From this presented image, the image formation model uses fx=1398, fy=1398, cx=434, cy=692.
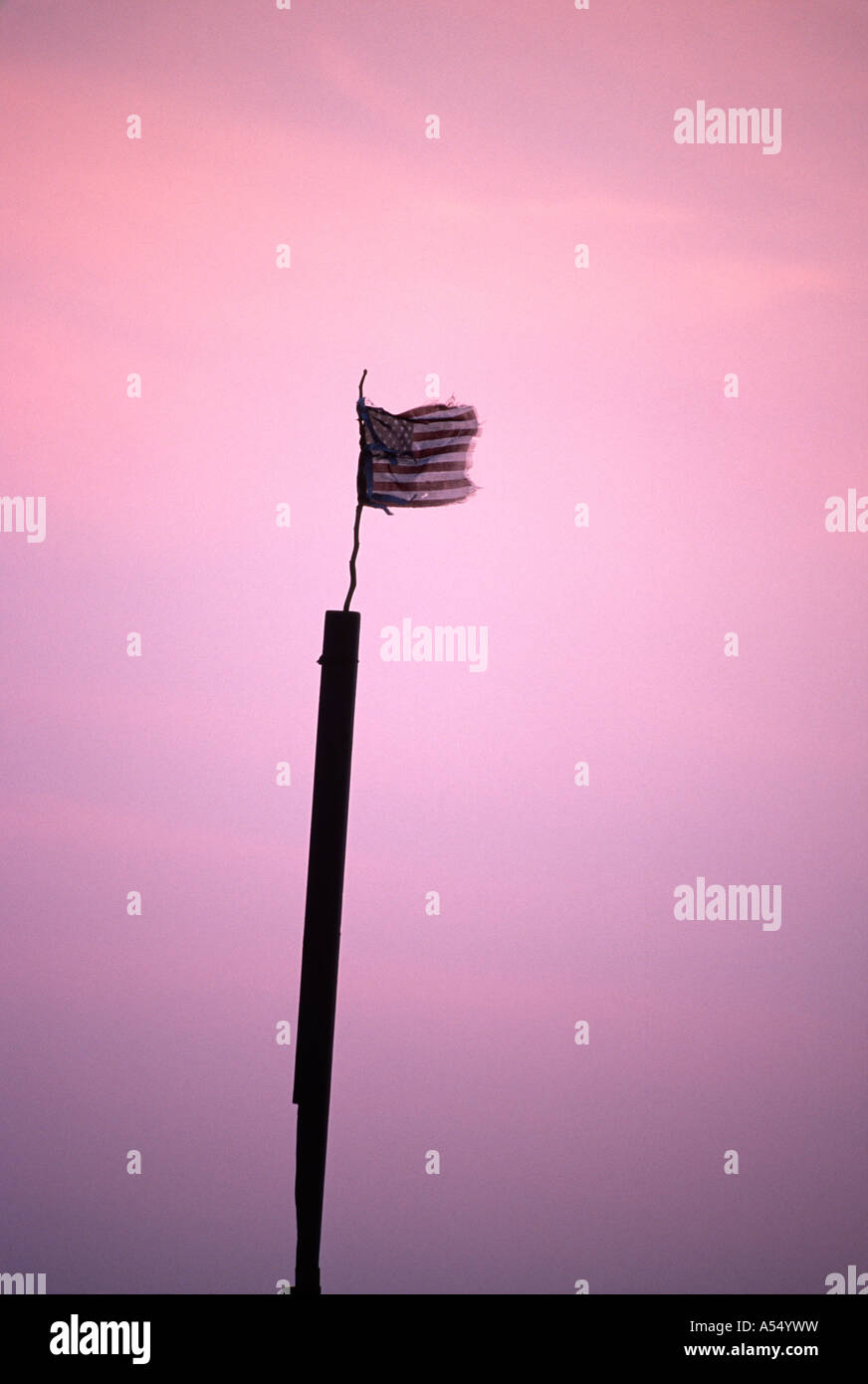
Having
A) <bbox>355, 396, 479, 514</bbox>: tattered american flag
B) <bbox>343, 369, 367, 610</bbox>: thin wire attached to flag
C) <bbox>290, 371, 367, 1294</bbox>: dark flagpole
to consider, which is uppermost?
<bbox>355, 396, 479, 514</bbox>: tattered american flag

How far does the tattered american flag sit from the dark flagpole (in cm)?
228

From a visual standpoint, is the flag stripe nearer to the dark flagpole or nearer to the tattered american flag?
the tattered american flag

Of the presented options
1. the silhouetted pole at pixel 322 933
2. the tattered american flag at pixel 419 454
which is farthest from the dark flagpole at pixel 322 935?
the tattered american flag at pixel 419 454

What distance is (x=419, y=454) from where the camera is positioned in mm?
23469

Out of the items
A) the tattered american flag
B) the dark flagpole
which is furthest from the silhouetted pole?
the tattered american flag

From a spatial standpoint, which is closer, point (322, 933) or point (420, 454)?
point (322, 933)

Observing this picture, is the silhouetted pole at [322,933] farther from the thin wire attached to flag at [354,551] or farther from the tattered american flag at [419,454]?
the tattered american flag at [419,454]

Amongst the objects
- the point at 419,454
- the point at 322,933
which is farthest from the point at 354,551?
the point at 322,933

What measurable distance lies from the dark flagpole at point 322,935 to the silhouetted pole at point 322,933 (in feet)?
0.05

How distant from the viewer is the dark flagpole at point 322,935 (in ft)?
75.3

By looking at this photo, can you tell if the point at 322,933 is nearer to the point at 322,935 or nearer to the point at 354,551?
the point at 322,935

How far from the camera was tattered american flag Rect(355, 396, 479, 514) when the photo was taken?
23391mm

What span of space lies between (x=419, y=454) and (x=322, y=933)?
8.14m
